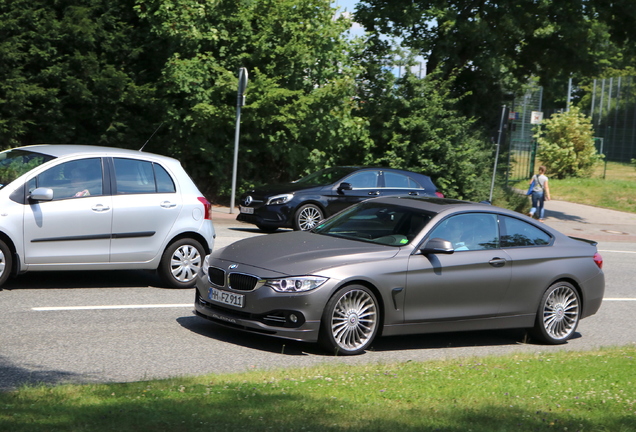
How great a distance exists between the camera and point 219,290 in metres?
8.09

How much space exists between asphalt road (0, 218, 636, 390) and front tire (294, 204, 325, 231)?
A: 6537mm

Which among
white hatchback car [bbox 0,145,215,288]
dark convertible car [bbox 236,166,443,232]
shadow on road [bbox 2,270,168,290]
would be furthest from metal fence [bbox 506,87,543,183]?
white hatchback car [bbox 0,145,215,288]

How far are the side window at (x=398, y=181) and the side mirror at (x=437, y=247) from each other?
35.5ft

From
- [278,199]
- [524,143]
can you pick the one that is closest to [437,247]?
[278,199]

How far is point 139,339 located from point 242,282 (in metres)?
1.10

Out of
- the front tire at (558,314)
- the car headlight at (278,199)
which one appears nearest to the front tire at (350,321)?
the front tire at (558,314)

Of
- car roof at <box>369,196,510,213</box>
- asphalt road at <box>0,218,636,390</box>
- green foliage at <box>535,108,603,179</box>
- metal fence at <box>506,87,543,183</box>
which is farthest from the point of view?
metal fence at <box>506,87,543,183</box>

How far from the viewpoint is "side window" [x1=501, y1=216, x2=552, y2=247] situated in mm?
9164

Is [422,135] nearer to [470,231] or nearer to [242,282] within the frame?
[470,231]

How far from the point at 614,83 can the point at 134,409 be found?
58.2 meters

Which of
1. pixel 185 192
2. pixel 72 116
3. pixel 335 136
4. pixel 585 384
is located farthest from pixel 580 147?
pixel 585 384

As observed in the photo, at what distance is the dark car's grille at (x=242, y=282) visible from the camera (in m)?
7.82

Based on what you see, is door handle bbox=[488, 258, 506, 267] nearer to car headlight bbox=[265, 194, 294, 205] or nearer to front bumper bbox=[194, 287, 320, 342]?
front bumper bbox=[194, 287, 320, 342]

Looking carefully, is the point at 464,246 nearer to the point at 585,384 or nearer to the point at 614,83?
the point at 585,384
